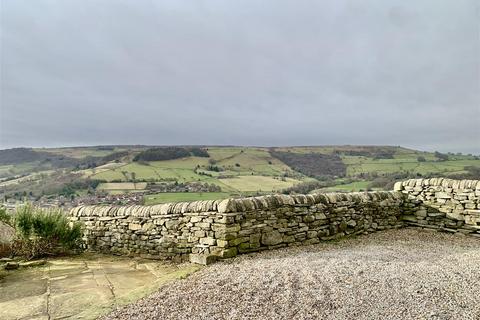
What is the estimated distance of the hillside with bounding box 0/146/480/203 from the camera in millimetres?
17531

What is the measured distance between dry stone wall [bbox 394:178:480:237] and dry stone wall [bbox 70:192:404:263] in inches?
44.1

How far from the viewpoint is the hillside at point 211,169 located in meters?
17.5

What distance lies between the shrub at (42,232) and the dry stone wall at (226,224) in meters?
0.45

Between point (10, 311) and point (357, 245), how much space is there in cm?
623

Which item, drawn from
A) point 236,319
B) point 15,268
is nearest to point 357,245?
point 236,319

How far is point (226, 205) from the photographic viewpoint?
5816 millimetres

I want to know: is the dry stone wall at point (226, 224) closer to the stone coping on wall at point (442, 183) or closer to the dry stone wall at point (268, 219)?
the dry stone wall at point (268, 219)

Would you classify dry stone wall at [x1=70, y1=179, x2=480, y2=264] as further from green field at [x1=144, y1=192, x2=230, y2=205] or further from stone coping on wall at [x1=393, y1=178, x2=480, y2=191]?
green field at [x1=144, y1=192, x2=230, y2=205]

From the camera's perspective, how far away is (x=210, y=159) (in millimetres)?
32062

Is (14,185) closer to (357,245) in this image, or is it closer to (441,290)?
(357,245)

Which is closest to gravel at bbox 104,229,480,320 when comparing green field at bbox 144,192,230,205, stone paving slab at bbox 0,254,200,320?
stone paving slab at bbox 0,254,200,320

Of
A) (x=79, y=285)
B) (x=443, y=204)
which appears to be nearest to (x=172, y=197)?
(x=79, y=285)

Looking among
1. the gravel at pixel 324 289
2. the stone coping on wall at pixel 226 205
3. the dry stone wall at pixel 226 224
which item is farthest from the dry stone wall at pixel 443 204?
the gravel at pixel 324 289

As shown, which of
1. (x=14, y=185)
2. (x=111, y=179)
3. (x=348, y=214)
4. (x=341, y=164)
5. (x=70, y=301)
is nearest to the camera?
(x=70, y=301)
